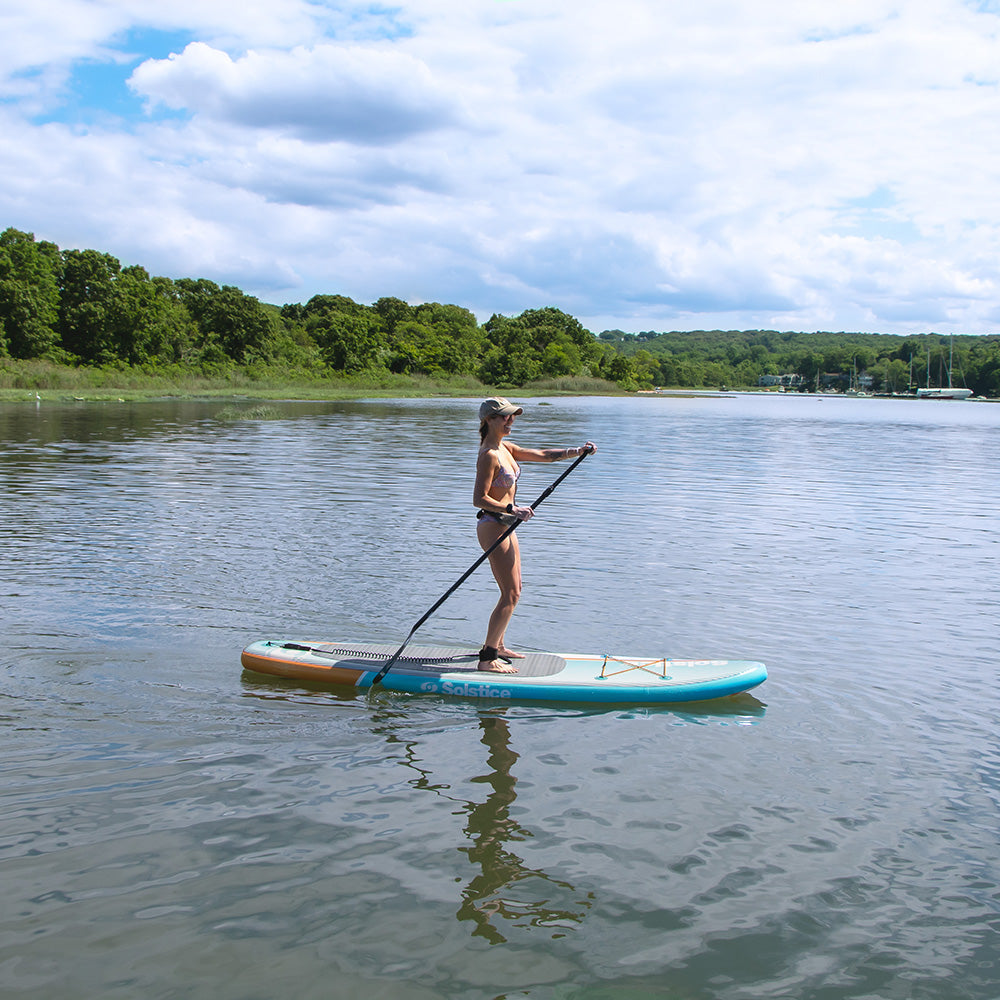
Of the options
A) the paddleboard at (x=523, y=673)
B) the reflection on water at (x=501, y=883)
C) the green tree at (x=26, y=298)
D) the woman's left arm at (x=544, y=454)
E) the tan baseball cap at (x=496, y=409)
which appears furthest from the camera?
the green tree at (x=26, y=298)

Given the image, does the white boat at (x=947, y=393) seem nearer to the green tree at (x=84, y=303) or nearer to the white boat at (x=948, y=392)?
the white boat at (x=948, y=392)

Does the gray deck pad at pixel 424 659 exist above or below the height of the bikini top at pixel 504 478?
below

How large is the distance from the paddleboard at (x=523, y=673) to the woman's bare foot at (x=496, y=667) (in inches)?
1.6

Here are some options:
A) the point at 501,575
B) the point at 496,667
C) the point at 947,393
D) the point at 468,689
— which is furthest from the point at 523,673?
the point at 947,393

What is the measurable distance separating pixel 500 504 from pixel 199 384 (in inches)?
2740

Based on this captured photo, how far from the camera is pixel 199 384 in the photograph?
7194cm

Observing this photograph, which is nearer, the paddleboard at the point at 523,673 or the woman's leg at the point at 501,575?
the paddleboard at the point at 523,673

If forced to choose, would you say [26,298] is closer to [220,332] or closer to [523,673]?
[220,332]

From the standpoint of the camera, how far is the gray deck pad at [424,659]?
7.58 meters

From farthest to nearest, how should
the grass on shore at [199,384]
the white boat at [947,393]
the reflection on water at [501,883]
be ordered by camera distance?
the white boat at [947,393] < the grass on shore at [199,384] < the reflection on water at [501,883]

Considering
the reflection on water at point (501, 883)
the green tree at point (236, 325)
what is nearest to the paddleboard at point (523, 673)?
the reflection on water at point (501, 883)

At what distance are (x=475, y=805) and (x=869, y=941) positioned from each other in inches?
90.9

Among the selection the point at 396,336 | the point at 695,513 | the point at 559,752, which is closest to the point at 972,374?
the point at 396,336

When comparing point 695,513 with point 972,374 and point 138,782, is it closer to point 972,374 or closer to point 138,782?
point 138,782
